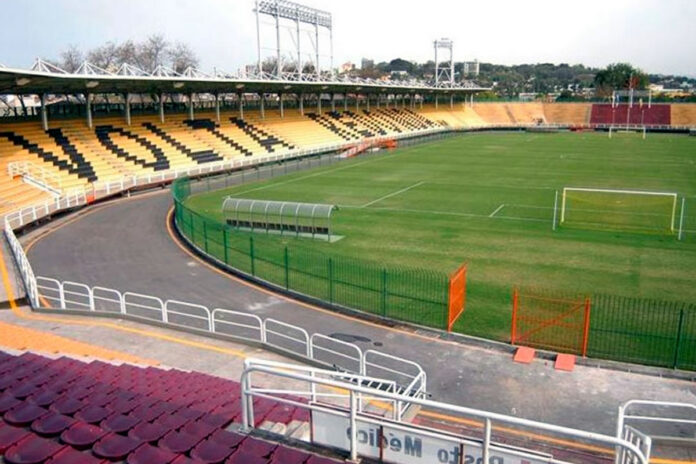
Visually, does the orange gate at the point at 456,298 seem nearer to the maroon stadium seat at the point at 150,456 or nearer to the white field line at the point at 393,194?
the maroon stadium seat at the point at 150,456

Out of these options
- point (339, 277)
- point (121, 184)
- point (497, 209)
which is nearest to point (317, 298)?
point (339, 277)

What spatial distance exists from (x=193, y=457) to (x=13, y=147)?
131 feet

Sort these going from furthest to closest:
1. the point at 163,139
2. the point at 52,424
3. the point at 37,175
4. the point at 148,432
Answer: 1. the point at 163,139
2. the point at 37,175
3. the point at 52,424
4. the point at 148,432

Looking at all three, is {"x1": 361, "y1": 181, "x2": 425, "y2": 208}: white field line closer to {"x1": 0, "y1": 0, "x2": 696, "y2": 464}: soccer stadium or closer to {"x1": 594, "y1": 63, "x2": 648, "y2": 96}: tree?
{"x1": 0, "y1": 0, "x2": 696, "y2": 464}: soccer stadium

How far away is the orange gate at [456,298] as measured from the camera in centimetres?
1630

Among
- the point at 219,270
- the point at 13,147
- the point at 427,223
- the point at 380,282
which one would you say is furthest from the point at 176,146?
the point at 380,282

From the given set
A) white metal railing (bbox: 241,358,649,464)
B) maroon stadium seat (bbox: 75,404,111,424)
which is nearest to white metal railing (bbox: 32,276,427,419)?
white metal railing (bbox: 241,358,649,464)

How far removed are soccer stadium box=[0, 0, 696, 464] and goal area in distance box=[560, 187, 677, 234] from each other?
237 mm

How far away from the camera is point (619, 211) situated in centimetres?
3350

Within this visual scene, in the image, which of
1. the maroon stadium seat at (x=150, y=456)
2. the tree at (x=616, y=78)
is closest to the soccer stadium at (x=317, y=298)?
the maroon stadium seat at (x=150, y=456)

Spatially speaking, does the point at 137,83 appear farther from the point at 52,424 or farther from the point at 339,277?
the point at 52,424

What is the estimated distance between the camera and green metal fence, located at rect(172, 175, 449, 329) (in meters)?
18.0

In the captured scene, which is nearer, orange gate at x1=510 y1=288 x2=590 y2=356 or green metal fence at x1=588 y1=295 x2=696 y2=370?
green metal fence at x1=588 y1=295 x2=696 y2=370

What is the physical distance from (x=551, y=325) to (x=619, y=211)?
19804mm
